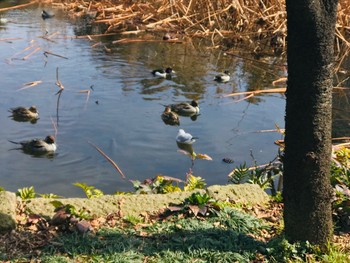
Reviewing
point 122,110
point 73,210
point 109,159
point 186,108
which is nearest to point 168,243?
point 73,210

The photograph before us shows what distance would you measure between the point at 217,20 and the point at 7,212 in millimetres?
12341

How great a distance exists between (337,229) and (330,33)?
1809 mm

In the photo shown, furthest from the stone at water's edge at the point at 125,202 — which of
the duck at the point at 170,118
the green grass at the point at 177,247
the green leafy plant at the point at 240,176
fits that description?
the duck at the point at 170,118

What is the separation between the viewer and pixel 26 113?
860cm

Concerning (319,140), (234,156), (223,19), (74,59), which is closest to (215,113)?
(234,156)

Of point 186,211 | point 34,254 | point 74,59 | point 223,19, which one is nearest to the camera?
point 34,254

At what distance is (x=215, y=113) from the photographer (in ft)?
31.7

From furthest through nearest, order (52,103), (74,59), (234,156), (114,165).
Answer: (74,59) < (52,103) < (234,156) < (114,165)

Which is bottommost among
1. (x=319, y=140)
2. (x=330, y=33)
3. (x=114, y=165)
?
(x=114, y=165)

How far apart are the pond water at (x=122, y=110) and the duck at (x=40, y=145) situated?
104mm

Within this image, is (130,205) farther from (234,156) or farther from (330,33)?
(234,156)

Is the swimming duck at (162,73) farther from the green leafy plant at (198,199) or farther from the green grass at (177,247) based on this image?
the green grass at (177,247)

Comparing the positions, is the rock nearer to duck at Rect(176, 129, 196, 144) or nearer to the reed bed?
duck at Rect(176, 129, 196, 144)

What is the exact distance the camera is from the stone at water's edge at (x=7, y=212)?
4445 mm
